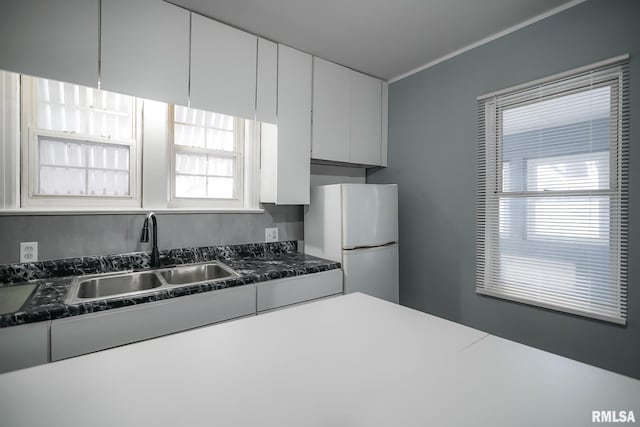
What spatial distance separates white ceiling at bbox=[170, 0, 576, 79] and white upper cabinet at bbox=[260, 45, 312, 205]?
17 centimetres

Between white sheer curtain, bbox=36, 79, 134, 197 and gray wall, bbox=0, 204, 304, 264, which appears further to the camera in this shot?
white sheer curtain, bbox=36, 79, 134, 197

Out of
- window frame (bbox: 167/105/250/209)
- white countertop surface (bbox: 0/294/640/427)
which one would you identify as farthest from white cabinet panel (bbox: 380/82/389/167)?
white countertop surface (bbox: 0/294/640/427)

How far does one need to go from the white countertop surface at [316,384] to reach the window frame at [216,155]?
160cm

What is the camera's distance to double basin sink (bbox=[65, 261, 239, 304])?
5.43ft

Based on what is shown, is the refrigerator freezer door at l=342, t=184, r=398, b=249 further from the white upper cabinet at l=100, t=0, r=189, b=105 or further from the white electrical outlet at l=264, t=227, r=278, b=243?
the white upper cabinet at l=100, t=0, r=189, b=105

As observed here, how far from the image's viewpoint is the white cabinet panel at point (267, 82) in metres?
2.26

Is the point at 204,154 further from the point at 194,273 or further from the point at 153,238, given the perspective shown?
the point at 194,273

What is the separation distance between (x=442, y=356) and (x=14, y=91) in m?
2.45

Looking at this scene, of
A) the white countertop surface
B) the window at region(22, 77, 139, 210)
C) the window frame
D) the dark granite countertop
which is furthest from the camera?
the window frame

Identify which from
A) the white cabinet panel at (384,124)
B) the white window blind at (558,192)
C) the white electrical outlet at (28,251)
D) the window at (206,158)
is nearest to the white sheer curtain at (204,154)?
the window at (206,158)

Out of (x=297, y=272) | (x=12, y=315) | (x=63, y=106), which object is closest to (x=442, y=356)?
(x=297, y=272)

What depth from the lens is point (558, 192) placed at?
1.93 meters

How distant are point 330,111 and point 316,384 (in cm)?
238

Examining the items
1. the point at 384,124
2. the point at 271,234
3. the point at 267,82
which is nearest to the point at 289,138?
the point at 267,82
